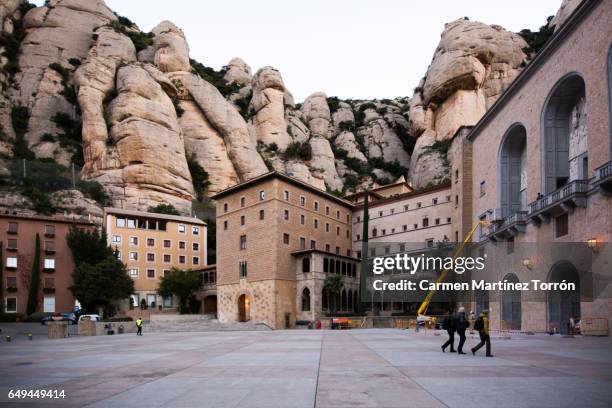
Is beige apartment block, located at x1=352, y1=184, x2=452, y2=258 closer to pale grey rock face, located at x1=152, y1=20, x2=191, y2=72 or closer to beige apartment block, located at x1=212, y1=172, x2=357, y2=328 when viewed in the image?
beige apartment block, located at x1=212, y1=172, x2=357, y2=328

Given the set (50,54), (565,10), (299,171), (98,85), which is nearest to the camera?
(565,10)

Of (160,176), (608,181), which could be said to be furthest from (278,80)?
(608,181)

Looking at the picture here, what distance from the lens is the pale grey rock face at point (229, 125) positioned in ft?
292

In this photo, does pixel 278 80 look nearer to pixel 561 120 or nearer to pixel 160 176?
pixel 160 176

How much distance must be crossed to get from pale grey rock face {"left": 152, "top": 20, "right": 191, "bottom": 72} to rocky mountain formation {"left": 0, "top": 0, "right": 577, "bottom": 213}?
193mm

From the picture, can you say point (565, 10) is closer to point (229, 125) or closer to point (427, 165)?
point (427, 165)

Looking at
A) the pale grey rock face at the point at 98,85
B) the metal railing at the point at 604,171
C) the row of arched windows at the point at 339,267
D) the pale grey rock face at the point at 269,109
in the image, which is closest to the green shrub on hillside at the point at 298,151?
the pale grey rock face at the point at 269,109

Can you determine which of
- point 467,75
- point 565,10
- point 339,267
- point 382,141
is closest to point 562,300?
point 339,267

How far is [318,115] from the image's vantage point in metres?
113

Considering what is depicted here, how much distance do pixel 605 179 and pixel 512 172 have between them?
16.9 meters

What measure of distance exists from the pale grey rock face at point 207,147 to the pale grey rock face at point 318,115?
1048 inches

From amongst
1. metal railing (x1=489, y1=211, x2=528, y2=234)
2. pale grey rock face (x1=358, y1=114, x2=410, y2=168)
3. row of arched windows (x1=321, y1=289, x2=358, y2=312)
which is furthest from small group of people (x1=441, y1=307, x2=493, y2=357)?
pale grey rock face (x1=358, y1=114, x2=410, y2=168)

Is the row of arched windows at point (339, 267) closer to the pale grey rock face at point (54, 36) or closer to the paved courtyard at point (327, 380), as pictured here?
the paved courtyard at point (327, 380)

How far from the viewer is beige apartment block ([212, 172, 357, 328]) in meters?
52.7
